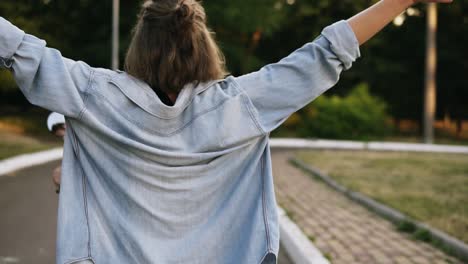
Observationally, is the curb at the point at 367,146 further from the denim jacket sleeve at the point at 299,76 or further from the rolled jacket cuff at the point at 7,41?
the rolled jacket cuff at the point at 7,41

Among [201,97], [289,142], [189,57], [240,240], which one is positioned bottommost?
[289,142]

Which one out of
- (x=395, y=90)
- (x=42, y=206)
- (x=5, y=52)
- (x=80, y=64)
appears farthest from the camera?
(x=395, y=90)

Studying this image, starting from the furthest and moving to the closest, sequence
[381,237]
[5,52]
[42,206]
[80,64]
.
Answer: [42,206], [381,237], [80,64], [5,52]

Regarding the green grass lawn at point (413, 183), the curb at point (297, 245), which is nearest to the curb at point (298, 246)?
the curb at point (297, 245)

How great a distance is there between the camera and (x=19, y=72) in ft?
5.34

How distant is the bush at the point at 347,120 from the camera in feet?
83.8

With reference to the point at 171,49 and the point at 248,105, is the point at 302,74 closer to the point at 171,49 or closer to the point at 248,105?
the point at 248,105

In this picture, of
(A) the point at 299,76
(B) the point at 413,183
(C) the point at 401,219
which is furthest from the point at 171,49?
(B) the point at 413,183

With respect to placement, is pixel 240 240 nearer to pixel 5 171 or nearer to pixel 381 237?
pixel 381 237

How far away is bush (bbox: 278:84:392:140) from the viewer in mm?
25547

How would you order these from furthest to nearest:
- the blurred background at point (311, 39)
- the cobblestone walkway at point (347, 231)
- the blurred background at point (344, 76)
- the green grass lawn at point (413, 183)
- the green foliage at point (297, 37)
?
1. the green foliage at point (297, 37)
2. the blurred background at point (311, 39)
3. the blurred background at point (344, 76)
4. the green grass lawn at point (413, 183)
5. the cobblestone walkway at point (347, 231)

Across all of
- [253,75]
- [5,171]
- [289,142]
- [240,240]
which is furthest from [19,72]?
[289,142]

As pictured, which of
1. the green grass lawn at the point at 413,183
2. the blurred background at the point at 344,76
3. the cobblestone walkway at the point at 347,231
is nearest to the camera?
the cobblestone walkway at the point at 347,231

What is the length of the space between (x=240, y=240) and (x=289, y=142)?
21.2 m
